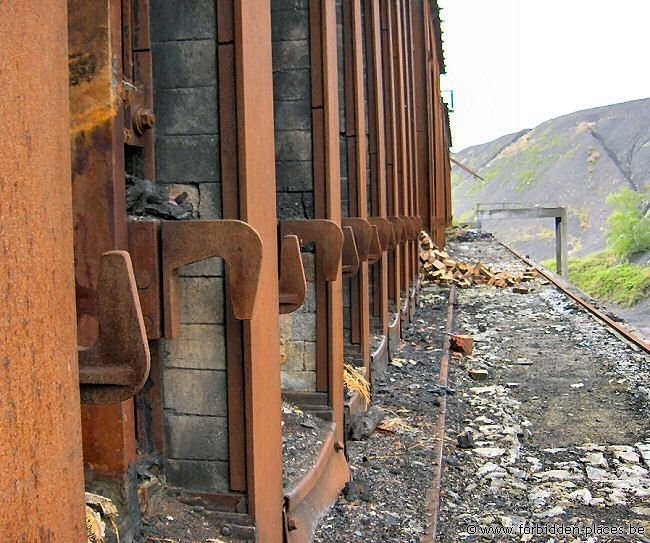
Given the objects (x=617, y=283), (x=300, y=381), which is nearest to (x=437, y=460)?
(x=300, y=381)

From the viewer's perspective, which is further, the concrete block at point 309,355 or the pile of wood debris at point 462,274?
the pile of wood debris at point 462,274

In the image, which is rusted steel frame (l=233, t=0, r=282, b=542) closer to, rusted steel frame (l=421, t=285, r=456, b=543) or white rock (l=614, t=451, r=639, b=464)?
rusted steel frame (l=421, t=285, r=456, b=543)

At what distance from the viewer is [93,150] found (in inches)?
110

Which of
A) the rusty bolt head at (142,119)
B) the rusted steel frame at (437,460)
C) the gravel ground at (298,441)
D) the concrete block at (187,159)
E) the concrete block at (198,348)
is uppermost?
the rusty bolt head at (142,119)

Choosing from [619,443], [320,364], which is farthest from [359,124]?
[619,443]

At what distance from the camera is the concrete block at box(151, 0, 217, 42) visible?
134 inches

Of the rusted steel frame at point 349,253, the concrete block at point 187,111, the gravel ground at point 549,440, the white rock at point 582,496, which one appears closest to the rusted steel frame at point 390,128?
the gravel ground at point 549,440

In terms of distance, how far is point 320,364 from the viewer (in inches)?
219

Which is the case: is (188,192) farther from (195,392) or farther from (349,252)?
(349,252)

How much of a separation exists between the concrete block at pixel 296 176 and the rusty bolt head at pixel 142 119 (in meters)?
2.07

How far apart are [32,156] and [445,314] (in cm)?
1416

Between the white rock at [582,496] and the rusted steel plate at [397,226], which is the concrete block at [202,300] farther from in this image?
the rusted steel plate at [397,226]

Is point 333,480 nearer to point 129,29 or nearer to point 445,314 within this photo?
point 129,29

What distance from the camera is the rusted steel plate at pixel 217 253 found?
2.81 metres
